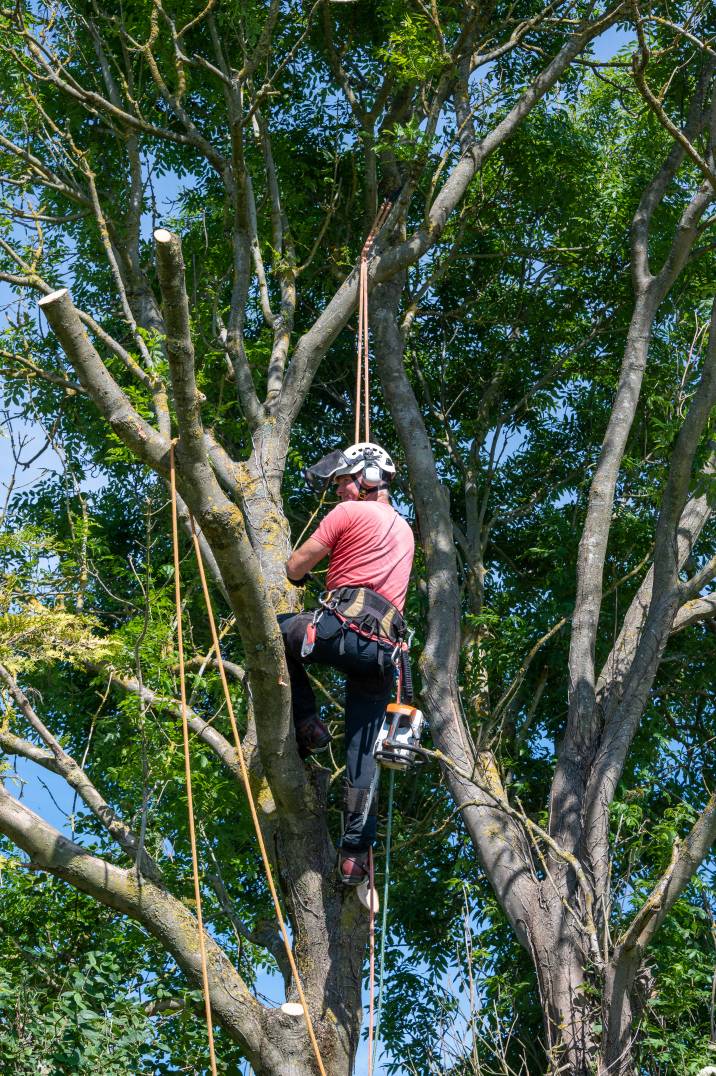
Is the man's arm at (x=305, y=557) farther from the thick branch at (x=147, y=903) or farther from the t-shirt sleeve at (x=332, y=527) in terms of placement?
the thick branch at (x=147, y=903)

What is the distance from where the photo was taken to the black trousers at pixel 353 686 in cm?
559

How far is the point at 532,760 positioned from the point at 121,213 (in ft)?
17.3

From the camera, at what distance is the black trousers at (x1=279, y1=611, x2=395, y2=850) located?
18.3 feet

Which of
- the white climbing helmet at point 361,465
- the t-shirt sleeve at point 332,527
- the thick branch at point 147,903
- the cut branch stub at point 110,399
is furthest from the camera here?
the white climbing helmet at point 361,465

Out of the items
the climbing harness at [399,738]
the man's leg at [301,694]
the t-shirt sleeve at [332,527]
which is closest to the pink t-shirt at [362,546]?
the t-shirt sleeve at [332,527]

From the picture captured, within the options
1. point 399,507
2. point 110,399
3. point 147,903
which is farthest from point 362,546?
point 399,507

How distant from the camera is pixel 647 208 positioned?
9594mm

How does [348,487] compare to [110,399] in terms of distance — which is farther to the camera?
[348,487]

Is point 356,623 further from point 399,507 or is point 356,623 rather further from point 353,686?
point 399,507

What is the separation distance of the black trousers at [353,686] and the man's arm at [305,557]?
0.26 metres

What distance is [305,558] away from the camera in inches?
230

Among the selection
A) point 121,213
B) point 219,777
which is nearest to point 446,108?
point 121,213

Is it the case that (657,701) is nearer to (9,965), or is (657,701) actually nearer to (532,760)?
(532,760)

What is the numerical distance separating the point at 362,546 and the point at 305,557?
0.27m
